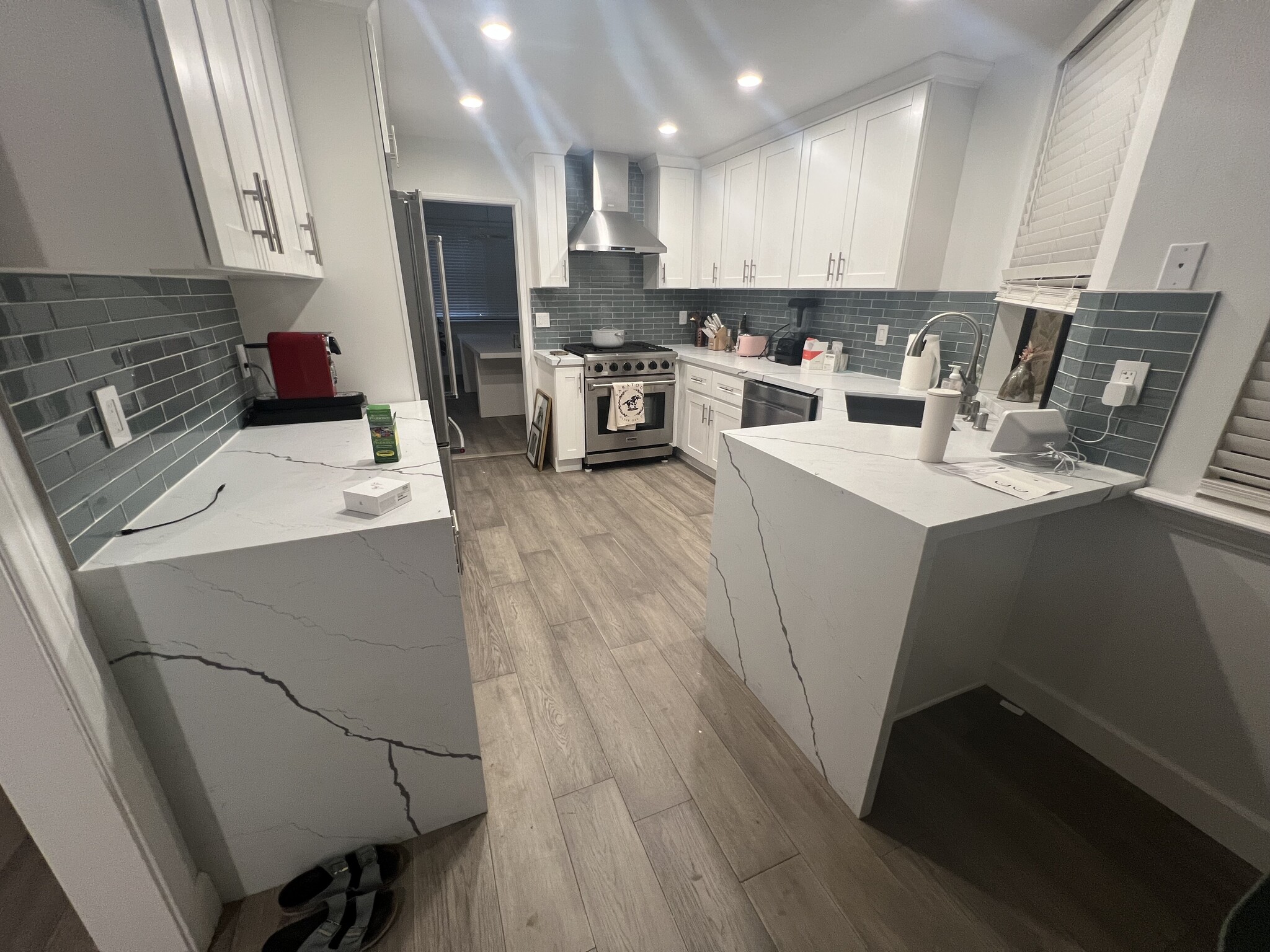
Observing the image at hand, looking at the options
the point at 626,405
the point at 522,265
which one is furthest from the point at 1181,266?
the point at 522,265

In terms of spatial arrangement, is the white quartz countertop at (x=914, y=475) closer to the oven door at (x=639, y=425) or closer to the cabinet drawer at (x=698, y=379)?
the cabinet drawer at (x=698, y=379)

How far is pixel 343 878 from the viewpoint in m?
1.25

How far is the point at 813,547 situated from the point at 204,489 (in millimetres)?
1612

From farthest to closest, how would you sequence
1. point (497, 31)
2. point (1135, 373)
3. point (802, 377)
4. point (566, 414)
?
point (566, 414) → point (802, 377) → point (497, 31) → point (1135, 373)

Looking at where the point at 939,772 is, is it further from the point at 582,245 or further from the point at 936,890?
the point at 582,245

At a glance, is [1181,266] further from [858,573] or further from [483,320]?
[483,320]

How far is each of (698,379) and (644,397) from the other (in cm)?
44

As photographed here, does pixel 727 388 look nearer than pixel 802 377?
No

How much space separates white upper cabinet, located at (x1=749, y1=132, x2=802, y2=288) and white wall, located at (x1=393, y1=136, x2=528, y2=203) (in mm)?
1768

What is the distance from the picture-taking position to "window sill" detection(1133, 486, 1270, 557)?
4.01 ft

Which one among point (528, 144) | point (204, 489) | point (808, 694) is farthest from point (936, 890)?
point (528, 144)

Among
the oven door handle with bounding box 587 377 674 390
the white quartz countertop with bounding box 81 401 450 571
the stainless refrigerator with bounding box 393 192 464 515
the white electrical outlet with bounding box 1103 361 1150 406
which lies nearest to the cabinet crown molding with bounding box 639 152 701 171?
the oven door handle with bounding box 587 377 674 390

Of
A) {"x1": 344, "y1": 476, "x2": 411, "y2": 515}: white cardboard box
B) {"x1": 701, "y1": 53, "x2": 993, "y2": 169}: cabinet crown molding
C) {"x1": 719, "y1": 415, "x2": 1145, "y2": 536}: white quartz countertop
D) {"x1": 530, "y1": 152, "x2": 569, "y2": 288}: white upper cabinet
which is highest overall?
{"x1": 701, "y1": 53, "x2": 993, "y2": 169}: cabinet crown molding

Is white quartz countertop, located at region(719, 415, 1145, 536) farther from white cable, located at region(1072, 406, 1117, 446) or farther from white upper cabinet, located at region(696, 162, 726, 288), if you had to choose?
white upper cabinet, located at region(696, 162, 726, 288)
